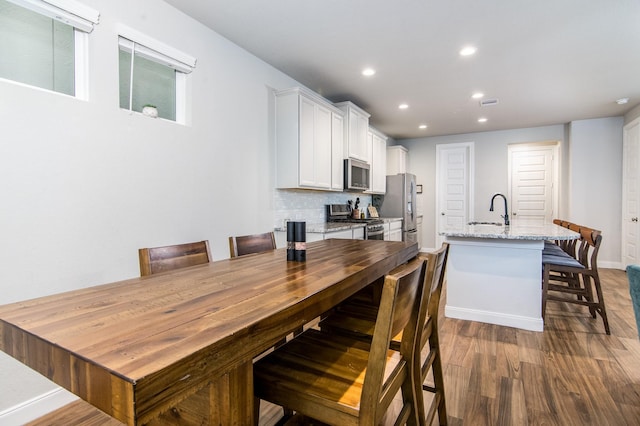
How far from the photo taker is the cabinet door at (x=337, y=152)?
13.4 feet

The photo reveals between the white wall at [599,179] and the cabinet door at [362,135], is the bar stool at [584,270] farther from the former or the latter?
the white wall at [599,179]

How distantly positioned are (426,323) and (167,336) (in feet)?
3.83

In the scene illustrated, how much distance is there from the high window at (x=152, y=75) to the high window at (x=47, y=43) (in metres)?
0.26

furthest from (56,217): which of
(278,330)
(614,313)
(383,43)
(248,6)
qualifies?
(614,313)

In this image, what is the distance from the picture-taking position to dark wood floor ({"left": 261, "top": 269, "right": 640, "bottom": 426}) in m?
1.72

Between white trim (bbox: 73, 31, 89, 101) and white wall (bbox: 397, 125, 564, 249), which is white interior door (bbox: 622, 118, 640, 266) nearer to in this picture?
white wall (bbox: 397, 125, 564, 249)

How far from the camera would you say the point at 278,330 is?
0.85m

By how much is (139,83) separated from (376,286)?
2.21 m

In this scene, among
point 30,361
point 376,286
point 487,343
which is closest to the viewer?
point 30,361

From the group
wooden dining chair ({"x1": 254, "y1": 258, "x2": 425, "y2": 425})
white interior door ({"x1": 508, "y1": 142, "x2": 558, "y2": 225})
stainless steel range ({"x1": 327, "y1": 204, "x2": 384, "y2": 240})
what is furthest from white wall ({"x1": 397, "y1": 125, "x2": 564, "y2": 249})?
wooden dining chair ({"x1": 254, "y1": 258, "x2": 425, "y2": 425})

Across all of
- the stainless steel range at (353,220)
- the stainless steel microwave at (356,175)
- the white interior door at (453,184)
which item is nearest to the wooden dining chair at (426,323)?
the stainless steel range at (353,220)

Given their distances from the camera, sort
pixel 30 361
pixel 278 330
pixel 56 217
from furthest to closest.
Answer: pixel 56 217 < pixel 278 330 < pixel 30 361

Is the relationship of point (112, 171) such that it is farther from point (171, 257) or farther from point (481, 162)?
point (481, 162)

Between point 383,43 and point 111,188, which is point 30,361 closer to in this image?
point 111,188
